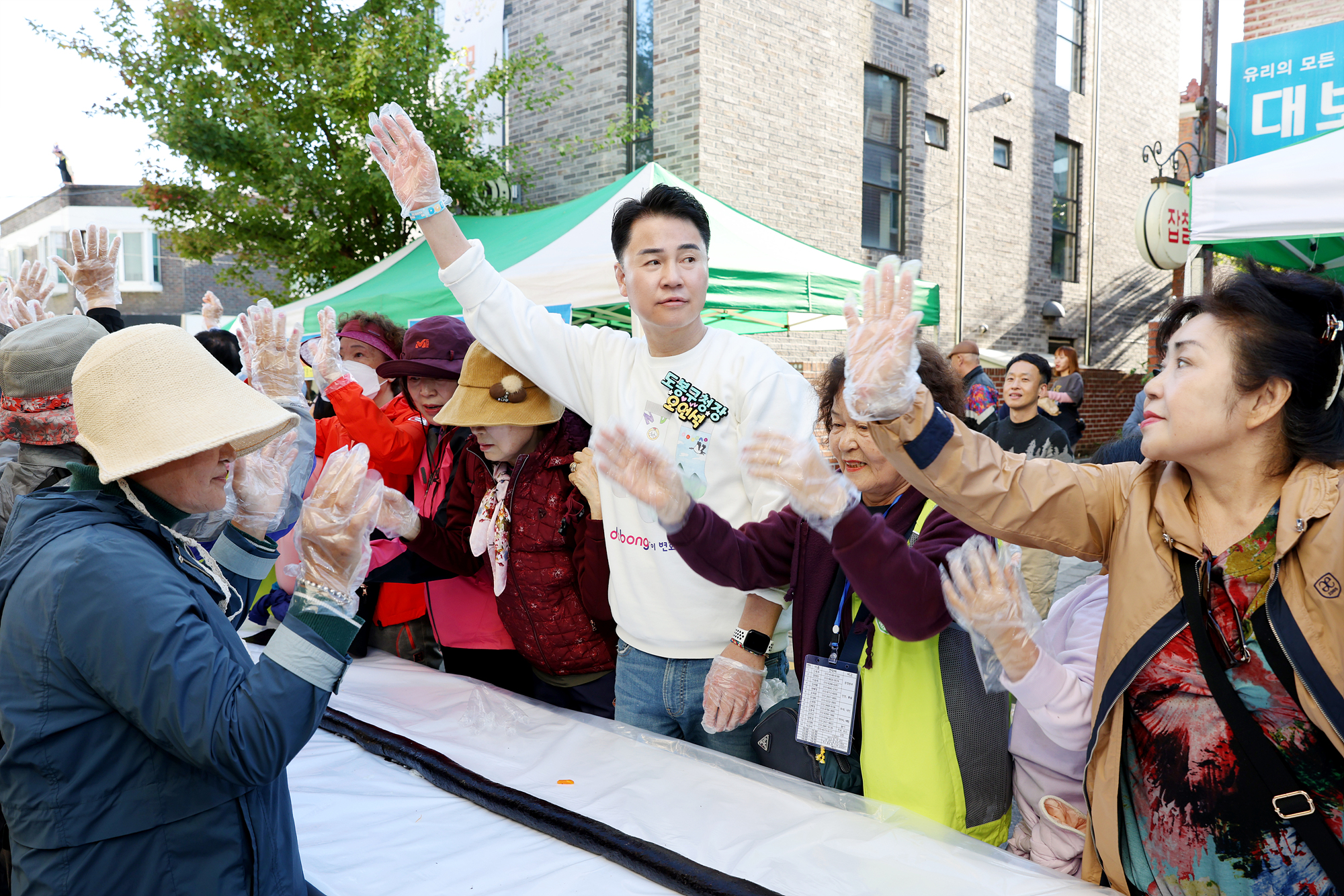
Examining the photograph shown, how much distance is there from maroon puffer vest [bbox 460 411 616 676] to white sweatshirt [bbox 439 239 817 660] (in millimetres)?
156

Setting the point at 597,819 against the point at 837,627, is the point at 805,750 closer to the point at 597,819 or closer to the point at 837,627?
the point at 837,627

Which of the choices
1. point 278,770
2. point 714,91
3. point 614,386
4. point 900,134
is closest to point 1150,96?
point 900,134

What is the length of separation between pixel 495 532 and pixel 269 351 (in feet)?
2.46

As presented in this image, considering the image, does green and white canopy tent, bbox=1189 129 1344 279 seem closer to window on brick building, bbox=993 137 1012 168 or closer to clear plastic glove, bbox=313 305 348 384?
clear plastic glove, bbox=313 305 348 384

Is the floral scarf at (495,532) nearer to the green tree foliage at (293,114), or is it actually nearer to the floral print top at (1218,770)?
the floral print top at (1218,770)

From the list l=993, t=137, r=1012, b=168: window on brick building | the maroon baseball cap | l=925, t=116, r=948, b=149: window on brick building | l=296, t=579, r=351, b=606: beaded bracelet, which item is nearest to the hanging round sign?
l=925, t=116, r=948, b=149: window on brick building

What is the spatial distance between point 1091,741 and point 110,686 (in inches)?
54.9

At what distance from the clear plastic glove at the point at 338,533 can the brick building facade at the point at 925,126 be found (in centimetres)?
738

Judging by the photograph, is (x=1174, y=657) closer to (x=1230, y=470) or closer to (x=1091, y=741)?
(x=1091, y=741)

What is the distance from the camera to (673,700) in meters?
1.88

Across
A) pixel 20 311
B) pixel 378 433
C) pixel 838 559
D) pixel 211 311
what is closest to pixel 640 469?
pixel 838 559

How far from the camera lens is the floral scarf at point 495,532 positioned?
80.8 inches

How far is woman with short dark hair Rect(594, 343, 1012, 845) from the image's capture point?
1425mm

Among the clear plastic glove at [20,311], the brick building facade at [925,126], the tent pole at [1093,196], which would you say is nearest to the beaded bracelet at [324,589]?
the clear plastic glove at [20,311]
